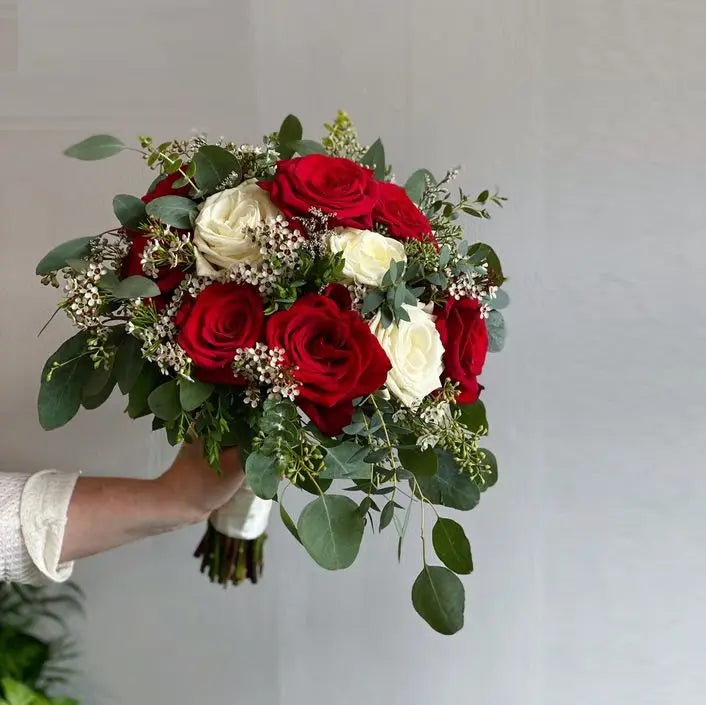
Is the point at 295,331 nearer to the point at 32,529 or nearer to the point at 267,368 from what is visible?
the point at 267,368

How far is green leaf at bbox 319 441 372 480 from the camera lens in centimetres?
73

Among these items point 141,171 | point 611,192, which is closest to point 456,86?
point 611,192

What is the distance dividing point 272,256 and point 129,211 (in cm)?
22

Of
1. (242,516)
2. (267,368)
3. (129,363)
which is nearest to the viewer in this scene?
(267,368)

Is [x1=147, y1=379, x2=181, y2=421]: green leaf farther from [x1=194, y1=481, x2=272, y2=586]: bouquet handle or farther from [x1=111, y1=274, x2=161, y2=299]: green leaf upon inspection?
[x1=194, y1=481, x2=272, y2=586]: bouquet handle

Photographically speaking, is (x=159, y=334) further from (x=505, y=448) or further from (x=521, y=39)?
(x=521, y=39)

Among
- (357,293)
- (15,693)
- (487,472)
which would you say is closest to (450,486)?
(487,472)

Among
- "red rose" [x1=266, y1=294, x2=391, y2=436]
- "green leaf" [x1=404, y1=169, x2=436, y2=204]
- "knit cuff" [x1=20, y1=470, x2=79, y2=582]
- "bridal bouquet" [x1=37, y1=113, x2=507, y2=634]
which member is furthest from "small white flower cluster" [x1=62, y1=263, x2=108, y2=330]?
"green leaf" [x1=404, y1=169, x2=436, y2=204]

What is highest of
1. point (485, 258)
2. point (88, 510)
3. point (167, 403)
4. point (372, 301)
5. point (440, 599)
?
point (485, 258)

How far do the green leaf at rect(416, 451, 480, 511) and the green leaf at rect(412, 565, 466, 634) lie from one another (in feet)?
0.28

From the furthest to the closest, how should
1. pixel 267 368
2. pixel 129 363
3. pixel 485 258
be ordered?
pixel 485 258 → pixel 129 363 → pixel 267 368

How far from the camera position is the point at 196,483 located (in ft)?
3.13

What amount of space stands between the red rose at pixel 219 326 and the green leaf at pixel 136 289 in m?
0.04

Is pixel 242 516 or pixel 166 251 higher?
pixel 166 251
